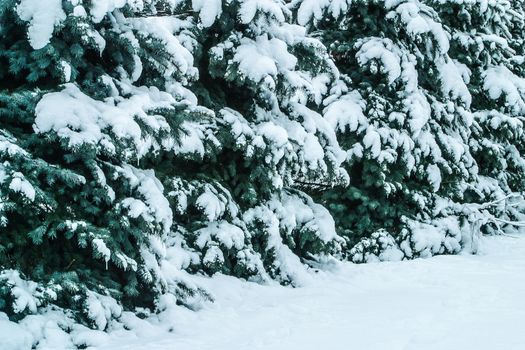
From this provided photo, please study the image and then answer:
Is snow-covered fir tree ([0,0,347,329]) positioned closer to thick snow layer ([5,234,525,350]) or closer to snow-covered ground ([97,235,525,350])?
thick snow layer ([5,234,525,350])

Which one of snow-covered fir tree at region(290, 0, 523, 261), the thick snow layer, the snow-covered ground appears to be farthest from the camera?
snow-covered fir tree at region(290, 0, 523, 261)

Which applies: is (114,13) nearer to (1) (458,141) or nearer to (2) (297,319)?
(2) (297,319)

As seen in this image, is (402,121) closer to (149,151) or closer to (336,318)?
(336,318)

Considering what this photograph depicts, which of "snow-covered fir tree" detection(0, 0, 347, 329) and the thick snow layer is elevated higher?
"snow-covered fir tree" detection(0, 0, 347, 329)

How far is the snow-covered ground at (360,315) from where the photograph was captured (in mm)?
4074

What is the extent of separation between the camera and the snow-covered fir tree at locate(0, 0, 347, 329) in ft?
12.7

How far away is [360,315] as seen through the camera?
491 centimetres

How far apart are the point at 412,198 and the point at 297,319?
12.6ft

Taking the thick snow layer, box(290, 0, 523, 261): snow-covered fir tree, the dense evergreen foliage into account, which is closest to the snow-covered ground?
the thick snow layer

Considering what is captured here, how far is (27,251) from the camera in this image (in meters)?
3.92

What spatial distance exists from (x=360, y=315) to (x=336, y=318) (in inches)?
10.0

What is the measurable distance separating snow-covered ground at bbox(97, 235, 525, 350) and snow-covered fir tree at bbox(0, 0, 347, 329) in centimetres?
33

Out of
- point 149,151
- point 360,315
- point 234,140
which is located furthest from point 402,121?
point 149,151

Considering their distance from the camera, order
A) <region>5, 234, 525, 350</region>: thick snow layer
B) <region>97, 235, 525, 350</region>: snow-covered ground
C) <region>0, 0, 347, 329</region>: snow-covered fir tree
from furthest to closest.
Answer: <region>97, 235, 525, 350</region>: snow-covered ground, <region>5, 234, 525, 350</region>: thick snow layer, <region>0, 0, 347, 329</region>: snow-covered fir tree
